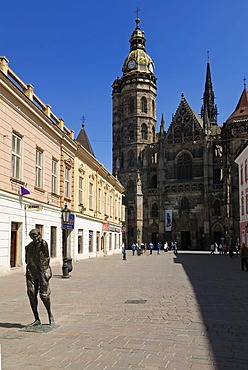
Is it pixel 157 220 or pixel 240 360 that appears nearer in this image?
pixel 240 360

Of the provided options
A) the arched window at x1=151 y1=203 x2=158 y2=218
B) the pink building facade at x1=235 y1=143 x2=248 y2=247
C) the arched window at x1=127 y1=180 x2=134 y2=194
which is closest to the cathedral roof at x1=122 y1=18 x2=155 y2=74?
the arched window at x1=127 y1=180 x2=134 y2=194

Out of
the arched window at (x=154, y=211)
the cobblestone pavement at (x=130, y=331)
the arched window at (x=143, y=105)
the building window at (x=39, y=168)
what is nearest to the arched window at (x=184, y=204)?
the arched window at (x=154, y=211)

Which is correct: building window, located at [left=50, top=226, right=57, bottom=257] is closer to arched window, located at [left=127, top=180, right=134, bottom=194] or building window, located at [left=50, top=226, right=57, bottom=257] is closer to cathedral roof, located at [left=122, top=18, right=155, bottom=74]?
arched window, located at [left=127, top=180, right=134, bottom=194]

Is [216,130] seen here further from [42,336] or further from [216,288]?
[42,336]

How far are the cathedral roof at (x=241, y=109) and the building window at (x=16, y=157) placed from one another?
170 ft

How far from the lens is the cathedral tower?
230 ft

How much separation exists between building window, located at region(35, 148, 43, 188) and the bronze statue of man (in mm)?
14004

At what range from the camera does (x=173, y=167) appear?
70.2 m

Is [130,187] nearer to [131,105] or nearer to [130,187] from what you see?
[130,187]

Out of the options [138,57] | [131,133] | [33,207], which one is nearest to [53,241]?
[33,207]

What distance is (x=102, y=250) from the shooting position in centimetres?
3875

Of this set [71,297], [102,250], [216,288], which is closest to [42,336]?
[71,297]

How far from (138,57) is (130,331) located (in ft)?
244

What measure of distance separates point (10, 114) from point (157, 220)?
53.4 metres
